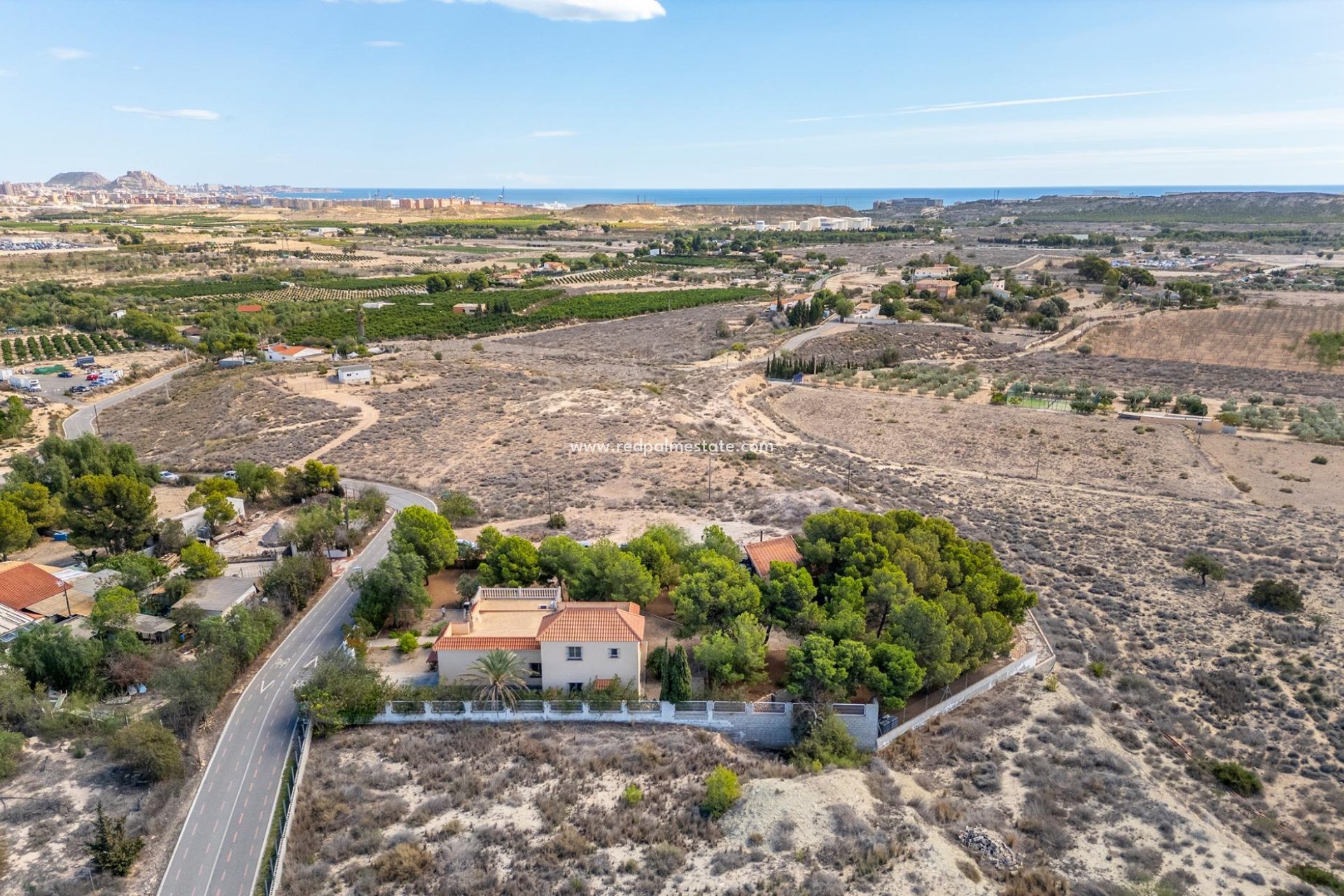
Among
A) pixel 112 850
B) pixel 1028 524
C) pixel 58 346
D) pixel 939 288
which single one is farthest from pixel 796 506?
pixel 58 346

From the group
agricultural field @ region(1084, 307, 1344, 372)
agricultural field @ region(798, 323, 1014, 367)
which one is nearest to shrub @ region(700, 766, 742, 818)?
agricultural field @ region(798, 323, 1014, 367)

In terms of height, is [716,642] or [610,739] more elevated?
[716,642]

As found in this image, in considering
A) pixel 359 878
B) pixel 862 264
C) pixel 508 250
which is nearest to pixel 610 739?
pixel 359 878

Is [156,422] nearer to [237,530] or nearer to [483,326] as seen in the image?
[237,530]

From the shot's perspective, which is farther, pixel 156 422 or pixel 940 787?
pixel 156 422

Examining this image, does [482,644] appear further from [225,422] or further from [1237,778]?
[225,422]

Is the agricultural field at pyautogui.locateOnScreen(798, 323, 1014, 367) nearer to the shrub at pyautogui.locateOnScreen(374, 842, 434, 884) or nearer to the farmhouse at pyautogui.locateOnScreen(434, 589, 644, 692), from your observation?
the farmhouse at pyautogui.locateOnScreen(434, 589, 644, 692)

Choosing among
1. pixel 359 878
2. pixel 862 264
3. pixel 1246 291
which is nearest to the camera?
pixel 359 878
